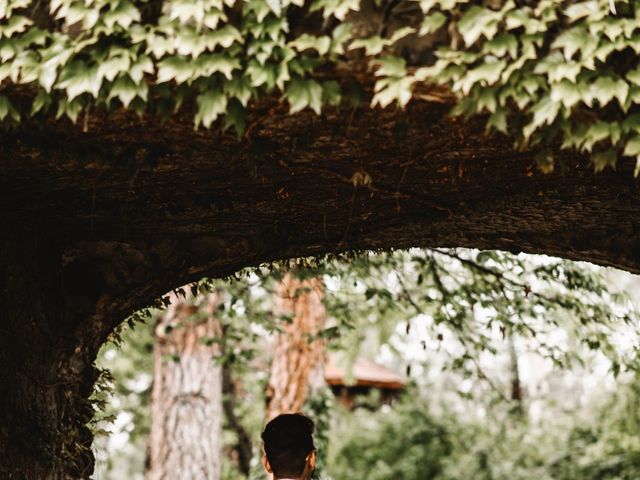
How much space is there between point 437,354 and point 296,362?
24.9 ft

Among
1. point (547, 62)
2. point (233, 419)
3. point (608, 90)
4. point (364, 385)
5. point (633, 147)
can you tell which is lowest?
point (633, 147)

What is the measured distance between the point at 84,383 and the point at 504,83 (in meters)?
3.20

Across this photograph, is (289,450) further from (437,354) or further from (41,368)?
(437,354)

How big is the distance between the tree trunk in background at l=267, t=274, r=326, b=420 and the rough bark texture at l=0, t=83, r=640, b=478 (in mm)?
4672

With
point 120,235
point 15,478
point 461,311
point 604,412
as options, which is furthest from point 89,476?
point 604,412

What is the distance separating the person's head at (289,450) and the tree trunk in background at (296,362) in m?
5.39

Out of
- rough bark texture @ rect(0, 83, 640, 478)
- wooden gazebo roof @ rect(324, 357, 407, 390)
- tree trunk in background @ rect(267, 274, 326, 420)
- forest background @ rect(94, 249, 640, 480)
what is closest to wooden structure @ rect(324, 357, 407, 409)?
wooden gazebo roof @ rect(324, 357, 407, 390)

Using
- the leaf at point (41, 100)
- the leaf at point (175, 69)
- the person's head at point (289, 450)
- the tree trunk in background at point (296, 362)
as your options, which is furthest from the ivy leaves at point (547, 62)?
the tree trunk in background at point (296, 362)

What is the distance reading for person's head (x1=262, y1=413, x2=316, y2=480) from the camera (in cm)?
420

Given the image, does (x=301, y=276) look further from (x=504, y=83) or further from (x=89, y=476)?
(x=504, y=83)

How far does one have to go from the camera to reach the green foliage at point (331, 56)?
283cm

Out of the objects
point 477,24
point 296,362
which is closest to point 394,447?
point 296,362

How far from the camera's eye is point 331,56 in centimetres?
289

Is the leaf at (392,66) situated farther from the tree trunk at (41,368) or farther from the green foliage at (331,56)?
the tree trunk at (41,368)
